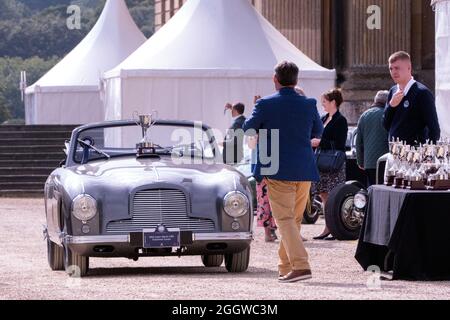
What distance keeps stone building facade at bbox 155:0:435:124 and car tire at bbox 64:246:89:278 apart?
24.1m

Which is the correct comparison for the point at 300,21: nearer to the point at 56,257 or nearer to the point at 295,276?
the point at 56,257

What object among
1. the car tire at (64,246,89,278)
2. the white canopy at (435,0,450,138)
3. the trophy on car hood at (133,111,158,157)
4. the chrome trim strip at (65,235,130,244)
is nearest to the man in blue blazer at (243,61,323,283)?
the chrome trim strip at (65,235,130,244)

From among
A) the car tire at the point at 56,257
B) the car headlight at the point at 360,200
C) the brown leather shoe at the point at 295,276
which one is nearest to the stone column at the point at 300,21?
the car headlight at the point at 360,200

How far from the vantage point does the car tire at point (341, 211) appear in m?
17.3

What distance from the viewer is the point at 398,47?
121 feet

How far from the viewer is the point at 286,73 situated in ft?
40.7

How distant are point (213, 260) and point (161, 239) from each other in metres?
1.49

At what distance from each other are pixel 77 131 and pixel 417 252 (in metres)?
3.68

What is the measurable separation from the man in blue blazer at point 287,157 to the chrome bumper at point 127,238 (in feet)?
2.20

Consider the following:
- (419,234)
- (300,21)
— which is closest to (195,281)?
(419,234)

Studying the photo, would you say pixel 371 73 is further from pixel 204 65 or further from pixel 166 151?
pixel 166 151

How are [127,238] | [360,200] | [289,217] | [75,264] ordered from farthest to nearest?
[360,200] → [75,264] → [127,238] → [289,217]

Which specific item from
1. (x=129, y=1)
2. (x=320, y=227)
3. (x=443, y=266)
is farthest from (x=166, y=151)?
(x=129, y=1)

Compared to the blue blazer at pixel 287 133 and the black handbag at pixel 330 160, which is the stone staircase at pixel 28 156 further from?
the blue blazer at pixel 287 133
